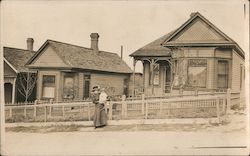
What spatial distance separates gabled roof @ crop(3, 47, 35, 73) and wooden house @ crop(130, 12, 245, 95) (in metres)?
1.83

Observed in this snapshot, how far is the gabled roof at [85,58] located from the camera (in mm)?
6002

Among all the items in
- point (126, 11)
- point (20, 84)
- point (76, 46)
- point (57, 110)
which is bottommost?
point (57, 110)

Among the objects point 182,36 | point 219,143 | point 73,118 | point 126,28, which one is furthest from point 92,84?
point 219,143

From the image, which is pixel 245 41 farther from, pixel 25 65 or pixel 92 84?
pixel 25 65

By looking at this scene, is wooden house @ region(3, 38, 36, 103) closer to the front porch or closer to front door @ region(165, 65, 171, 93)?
the front porch

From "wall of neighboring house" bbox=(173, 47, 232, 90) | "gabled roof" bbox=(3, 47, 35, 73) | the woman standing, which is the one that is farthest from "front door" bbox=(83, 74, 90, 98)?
"wall of neighboring house" bbox=(173, 47, 232, 90)

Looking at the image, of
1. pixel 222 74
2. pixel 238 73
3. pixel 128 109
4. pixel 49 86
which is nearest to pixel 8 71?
pixel 49 86

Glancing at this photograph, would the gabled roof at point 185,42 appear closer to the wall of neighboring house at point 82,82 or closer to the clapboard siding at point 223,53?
the clapboard siding at point 223,53

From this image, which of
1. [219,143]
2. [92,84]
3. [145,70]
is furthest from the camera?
[145,70]

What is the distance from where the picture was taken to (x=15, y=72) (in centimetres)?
610

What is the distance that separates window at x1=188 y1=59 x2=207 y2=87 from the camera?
6027mm

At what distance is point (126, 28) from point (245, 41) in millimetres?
1880

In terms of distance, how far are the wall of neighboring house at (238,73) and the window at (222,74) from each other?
14 centimetres

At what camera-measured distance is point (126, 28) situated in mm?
5785
